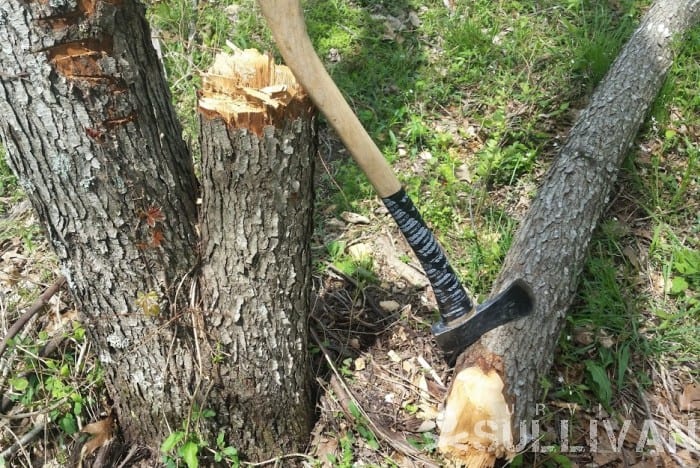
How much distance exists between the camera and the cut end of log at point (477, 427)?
1.97m

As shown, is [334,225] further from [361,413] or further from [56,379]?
[56,379]

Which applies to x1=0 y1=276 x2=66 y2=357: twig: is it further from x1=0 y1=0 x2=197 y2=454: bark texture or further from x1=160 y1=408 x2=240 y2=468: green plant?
x1=160 y1=408 x2=240 y2=468: green plant

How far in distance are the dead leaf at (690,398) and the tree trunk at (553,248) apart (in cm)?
66

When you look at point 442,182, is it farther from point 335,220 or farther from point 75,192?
point 75,192

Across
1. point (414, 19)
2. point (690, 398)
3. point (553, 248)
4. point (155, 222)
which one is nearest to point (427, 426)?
point (553, 248)

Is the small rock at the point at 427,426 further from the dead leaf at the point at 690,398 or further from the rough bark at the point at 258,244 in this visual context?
the dead leaf at the point at 690,398

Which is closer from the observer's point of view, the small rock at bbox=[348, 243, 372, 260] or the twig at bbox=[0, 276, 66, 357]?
the twig at bbox=[0, 276, 66, 357]

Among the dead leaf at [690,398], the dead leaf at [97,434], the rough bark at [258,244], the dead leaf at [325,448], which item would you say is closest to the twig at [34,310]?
the dead leaf at [97,434]

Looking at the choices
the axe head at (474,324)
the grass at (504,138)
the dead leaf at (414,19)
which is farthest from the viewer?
the dead leaf at (414,19)

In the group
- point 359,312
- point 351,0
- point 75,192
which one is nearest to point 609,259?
point 359,312

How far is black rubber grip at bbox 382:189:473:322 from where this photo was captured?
1.97 meters

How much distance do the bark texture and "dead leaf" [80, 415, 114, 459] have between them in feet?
0.44

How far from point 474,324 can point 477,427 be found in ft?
1.31

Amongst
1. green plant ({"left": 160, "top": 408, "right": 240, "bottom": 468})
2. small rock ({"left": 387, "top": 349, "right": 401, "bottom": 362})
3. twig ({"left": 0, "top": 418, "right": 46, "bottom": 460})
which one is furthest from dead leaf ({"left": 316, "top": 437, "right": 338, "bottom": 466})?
twig ({"left": 0, "top": 418, "right": 46, "bottom": 460})
